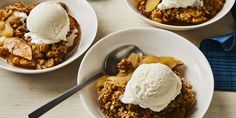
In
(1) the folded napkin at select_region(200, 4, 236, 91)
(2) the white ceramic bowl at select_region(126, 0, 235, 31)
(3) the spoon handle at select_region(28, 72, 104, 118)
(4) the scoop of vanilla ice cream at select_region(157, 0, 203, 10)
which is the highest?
(4) the scoop of vanilla ice cream at select_region(157, 0, 203, 10)

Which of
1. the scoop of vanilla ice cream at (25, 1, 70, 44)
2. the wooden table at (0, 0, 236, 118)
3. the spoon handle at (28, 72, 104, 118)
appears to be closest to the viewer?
the spoon handle at (28, 72, 104, 118)

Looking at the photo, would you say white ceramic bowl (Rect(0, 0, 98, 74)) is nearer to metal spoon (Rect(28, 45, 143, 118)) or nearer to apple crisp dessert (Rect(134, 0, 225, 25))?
metal spoon (Rect(28, 45, 143, 118))

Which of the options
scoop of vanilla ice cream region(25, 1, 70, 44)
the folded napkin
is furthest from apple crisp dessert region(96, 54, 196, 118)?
scoop of vanilla ice cream region(25, 1, 70, 44)

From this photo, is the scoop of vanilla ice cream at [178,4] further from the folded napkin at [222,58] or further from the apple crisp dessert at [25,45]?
the apple crisp dessert at [25,45]

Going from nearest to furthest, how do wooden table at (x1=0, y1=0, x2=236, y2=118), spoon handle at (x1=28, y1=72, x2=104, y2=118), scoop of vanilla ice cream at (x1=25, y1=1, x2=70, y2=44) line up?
spoon handle at (x1=28, y1=72, x2=104, y2=118)
wooden table at (x1=0, y1=0, x2=236, y2=118)
scoop of vanilla ice cream at (x1=25, y1=1, x2=70, y2=44)

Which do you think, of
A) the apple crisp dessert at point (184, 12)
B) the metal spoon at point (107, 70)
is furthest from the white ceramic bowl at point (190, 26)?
the metal spoon at point (107, 70)

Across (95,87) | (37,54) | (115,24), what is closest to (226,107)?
(95,87)

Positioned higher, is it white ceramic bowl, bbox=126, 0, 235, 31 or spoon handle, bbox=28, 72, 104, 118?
white ceramic bowl, bbox=126, 0, 235, 31
